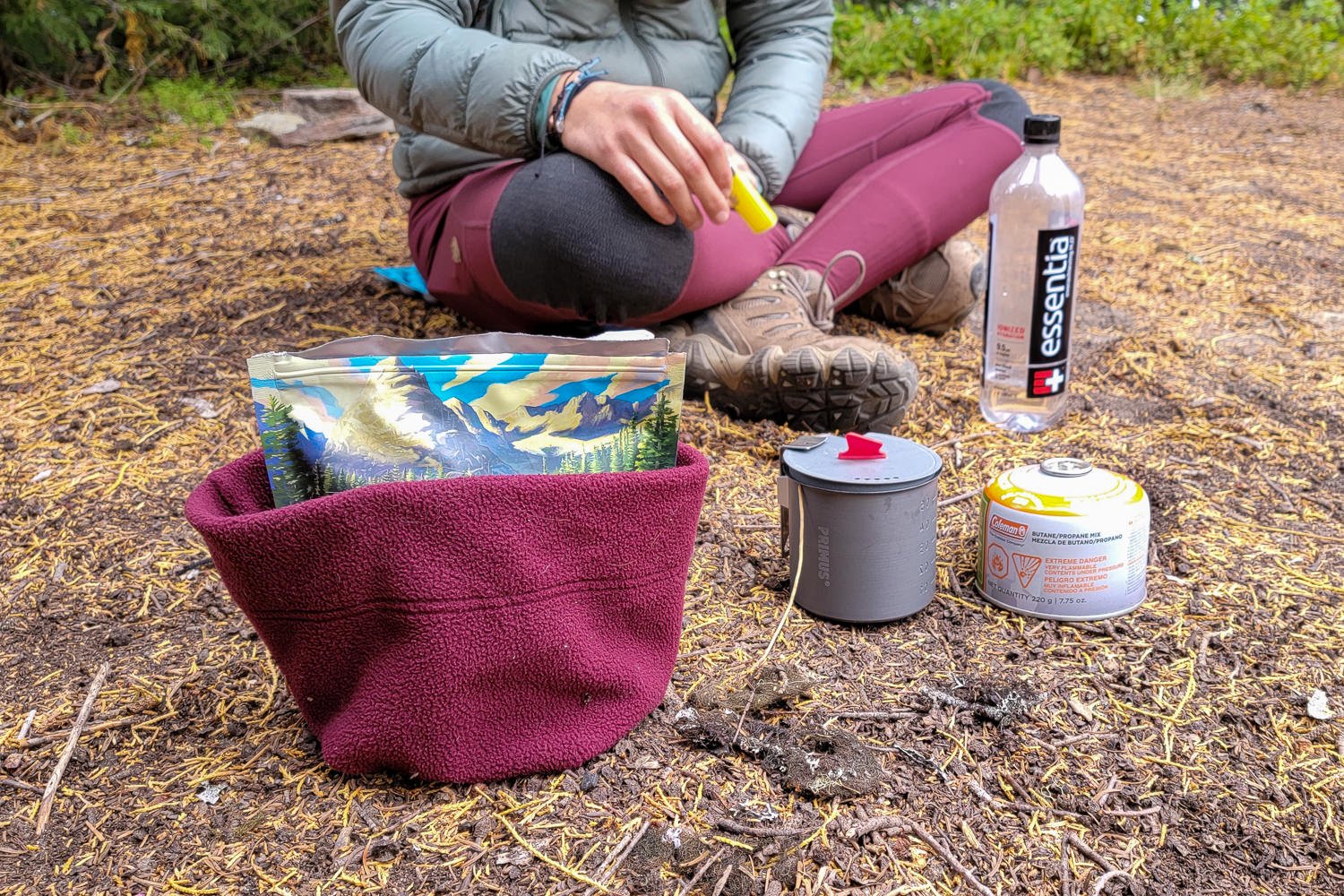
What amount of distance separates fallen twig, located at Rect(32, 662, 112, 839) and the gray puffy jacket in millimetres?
1016

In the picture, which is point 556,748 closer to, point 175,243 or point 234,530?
point 234,530

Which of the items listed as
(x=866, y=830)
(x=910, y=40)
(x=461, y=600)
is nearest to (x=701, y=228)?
(x=461, y=600)

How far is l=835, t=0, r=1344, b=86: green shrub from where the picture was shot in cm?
506

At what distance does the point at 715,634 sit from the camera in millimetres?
1458

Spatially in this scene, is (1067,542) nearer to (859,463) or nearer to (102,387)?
(859,463)

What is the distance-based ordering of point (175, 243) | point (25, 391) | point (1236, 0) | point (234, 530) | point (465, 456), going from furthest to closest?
point (1236, 0), point (175, 243), point (25, 391), point (465, 456), point (234, 530)

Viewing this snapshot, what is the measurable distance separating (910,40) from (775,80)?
317 centimetres

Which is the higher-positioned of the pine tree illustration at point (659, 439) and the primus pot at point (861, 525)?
the pine tree illustration at point (659, 439)

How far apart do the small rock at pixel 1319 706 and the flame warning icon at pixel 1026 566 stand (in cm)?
35

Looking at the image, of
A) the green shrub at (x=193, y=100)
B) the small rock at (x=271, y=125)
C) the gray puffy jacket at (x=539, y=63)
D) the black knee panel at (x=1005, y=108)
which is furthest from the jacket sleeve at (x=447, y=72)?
the green shrub at (x=193, y=100)

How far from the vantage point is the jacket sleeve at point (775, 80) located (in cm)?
223

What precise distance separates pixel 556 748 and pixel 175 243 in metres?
2.21

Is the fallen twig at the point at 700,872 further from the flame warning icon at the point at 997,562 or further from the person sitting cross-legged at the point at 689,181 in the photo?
the person sitting cross-legged at the point at 689,181

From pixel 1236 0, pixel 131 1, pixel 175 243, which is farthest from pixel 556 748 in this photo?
pixel 1236 0
